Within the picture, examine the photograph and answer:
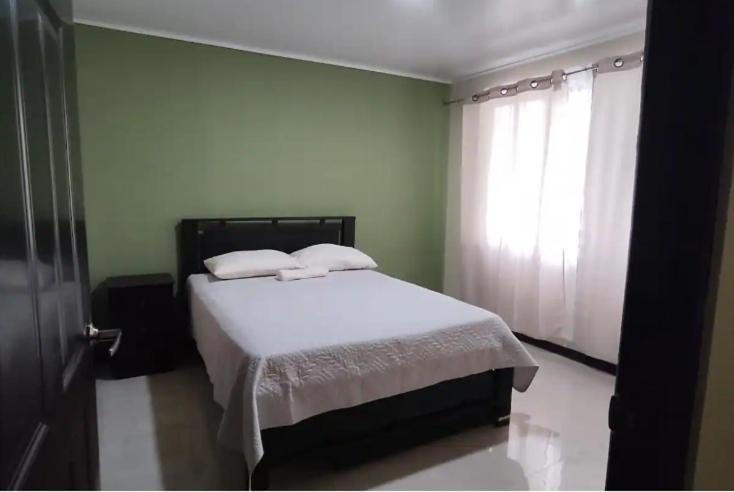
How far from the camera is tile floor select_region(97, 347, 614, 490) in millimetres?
2043

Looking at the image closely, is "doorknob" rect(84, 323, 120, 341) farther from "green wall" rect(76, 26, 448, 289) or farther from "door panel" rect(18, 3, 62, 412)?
"green wall" rect(76, 26, 448, 289)

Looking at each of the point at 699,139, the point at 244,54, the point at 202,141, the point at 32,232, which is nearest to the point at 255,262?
the point at 202,141

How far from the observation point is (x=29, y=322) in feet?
2.27

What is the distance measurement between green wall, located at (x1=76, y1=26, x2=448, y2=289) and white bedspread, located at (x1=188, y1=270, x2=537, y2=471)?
0.99m

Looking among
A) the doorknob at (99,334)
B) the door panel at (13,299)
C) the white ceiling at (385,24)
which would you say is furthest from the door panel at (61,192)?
the white ceiling at (385,24)

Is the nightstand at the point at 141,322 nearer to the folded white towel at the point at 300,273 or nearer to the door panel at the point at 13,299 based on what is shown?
Answer: the folded white towel at the point at 300,273

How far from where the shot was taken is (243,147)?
3686 millimetres

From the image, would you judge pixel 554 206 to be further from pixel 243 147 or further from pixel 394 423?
pixel 243 147

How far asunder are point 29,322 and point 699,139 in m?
1.04

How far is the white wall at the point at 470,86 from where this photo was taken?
3.12 metres

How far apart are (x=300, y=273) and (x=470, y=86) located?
2.45 m

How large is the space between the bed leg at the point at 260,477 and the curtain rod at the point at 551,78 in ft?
8.91

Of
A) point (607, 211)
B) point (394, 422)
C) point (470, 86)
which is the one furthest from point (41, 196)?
point (470, 86)

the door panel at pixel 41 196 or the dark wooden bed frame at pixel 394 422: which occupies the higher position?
the door panel at pixel 41 196
